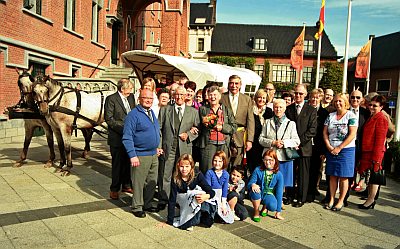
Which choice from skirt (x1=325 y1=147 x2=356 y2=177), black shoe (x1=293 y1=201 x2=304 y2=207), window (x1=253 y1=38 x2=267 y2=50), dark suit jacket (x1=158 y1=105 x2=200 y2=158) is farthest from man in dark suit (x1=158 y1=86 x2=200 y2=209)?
window (x1=253 y1=38 x2=267 y2=50)

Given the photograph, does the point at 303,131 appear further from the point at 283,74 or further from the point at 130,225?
the point at 283,74

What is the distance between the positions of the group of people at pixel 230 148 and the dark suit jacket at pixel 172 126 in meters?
0.02

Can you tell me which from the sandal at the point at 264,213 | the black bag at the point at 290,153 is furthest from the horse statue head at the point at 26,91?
the black bag at the point at 290,153

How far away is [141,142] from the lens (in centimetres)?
457

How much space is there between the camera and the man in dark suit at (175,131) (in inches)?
195

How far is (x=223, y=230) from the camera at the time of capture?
4309mm

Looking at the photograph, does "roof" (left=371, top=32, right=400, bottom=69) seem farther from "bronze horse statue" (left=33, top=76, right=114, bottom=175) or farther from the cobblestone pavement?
"bronze horse statue" (left=33, top=76, right=114, bottom=175)

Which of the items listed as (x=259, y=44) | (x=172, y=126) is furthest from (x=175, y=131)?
(x=259, y=44)

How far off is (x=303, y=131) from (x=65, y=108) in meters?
4.89

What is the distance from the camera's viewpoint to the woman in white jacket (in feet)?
17.0

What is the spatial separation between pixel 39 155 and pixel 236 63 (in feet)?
120

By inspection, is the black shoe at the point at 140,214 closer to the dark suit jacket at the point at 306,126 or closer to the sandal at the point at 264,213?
the sandal at the point at 264,213

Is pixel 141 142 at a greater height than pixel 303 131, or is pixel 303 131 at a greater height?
pixel 303 131

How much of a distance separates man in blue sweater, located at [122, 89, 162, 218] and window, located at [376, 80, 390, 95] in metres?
41.5
